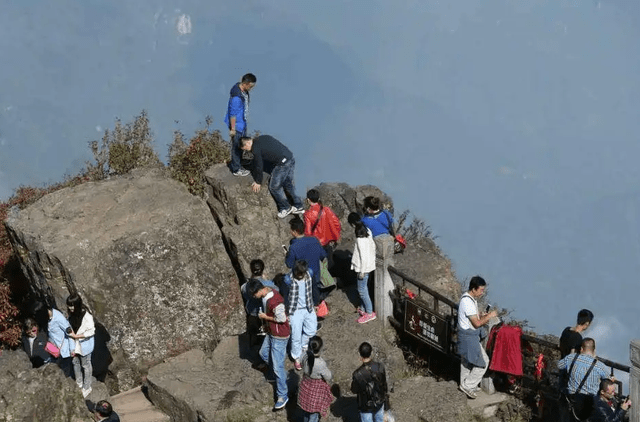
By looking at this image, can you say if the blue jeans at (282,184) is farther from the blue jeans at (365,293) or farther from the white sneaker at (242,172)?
the blue jeans at (365,293)

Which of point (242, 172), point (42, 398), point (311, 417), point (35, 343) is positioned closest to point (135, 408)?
point (35, 343)

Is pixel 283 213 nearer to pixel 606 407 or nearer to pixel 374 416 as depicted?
pixel 374 416

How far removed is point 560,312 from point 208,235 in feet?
534

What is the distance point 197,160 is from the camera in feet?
66.4

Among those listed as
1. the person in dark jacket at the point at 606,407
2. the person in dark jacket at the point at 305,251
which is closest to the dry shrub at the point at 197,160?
the person in dark jacket at the point at 305,251

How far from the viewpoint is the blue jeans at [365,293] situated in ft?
45.1

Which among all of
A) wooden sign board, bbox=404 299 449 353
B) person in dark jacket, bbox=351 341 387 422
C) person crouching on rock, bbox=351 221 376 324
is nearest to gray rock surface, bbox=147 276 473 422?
wooden sign board, bbox=404 299 449 353

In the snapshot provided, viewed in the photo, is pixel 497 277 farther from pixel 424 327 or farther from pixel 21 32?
pixel 424 327

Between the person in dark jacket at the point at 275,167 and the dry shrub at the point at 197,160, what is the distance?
3.99 meters

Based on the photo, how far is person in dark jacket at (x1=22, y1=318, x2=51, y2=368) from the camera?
1284 cm

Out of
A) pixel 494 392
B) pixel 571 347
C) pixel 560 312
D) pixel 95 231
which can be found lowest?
pixel 560 312

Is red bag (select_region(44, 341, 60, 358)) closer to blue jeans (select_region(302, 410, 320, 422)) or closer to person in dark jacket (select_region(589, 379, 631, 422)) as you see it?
blue jeans (select_region(302, 410, 320, 422))

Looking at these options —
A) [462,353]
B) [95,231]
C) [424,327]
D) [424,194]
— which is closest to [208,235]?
[95,231]

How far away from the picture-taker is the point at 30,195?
20344 mm
